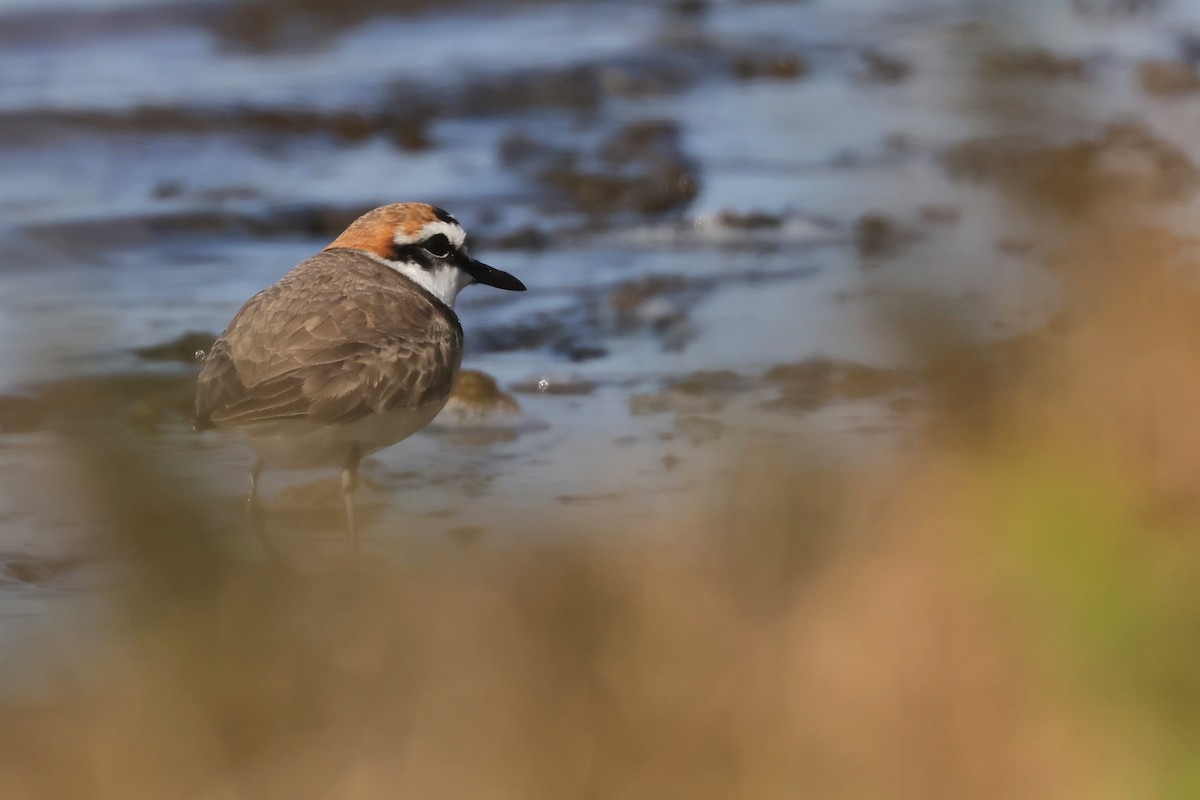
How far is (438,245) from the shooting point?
5660 mm

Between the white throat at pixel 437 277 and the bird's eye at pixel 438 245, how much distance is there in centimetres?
5

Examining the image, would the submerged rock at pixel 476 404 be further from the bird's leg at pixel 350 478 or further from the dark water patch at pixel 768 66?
the dark water patch at pixel 768 66

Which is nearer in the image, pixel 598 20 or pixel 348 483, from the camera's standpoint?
pixel 348 483

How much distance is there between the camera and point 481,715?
2.87 metres

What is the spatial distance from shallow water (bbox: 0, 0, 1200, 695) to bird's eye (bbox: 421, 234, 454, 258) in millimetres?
807

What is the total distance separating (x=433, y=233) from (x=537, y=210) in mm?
4300

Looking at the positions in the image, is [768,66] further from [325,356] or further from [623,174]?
[325,356]

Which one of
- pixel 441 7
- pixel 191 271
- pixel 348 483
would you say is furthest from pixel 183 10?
pixel 348 483

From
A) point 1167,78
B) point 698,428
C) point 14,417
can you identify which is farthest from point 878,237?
point 1167,78

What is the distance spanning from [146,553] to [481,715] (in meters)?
0.68

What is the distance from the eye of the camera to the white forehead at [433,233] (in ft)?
18.4

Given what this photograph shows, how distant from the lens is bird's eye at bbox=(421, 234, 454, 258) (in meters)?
5.64

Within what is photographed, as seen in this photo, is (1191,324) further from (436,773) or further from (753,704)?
(436,773)

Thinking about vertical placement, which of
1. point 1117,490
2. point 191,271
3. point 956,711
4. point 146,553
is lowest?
point 191,271
